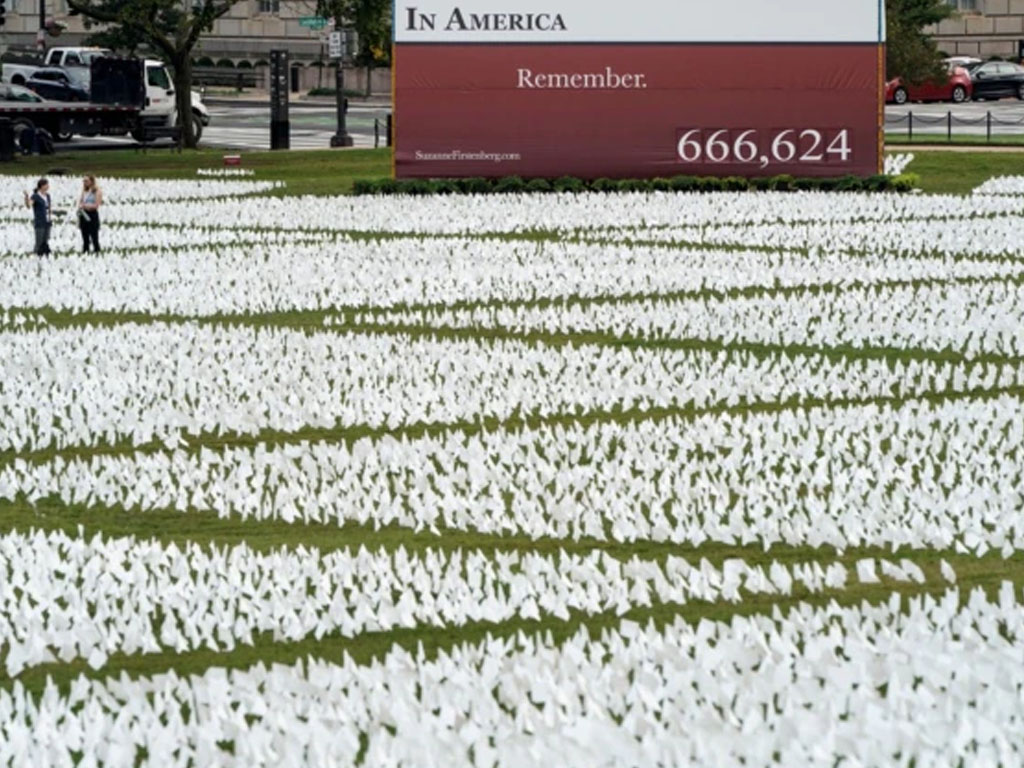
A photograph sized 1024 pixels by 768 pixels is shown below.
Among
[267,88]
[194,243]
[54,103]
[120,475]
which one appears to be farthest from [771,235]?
[267,88]

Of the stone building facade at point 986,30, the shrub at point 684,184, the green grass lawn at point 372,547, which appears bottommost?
Result: the green grass lawn at point 372,547

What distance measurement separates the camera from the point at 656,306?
2430 centimetres

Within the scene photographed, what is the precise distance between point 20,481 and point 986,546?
610 centimetres

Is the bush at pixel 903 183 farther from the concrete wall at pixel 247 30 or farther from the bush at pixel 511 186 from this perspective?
the concrete wall at pixel 247 30

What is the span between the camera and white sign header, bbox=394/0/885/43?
4550 cm

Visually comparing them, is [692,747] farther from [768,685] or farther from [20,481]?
[20,481]

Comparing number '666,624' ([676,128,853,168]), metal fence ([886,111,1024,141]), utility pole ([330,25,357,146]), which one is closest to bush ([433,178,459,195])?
number '666,624' ([676,128,853,168])

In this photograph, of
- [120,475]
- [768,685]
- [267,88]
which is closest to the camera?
[768,685]

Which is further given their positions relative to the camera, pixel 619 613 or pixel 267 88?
pixel 267 88

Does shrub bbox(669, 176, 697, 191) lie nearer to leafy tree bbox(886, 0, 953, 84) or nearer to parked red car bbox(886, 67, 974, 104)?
leafy tree bbox(886, 0, 953, 84)

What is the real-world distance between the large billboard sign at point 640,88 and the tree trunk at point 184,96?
14.0 meters

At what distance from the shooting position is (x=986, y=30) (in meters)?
95.1

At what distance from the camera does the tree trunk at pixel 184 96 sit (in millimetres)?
59062

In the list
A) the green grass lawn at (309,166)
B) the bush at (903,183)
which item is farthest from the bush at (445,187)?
the bush at (903,183)
